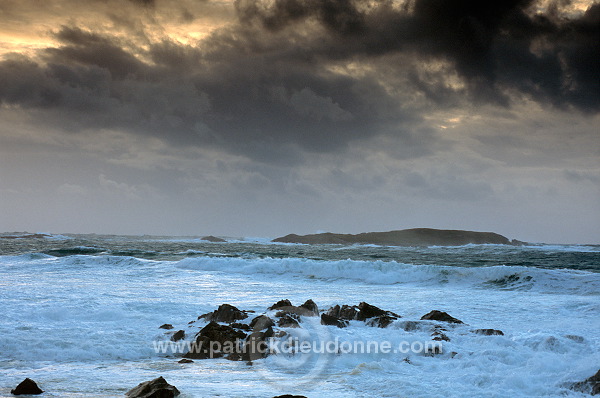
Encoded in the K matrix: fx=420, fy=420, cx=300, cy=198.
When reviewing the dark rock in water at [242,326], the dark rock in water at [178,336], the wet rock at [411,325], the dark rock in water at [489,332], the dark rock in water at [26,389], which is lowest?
the dark rock in water at [178,336]

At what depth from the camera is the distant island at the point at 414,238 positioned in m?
94.6

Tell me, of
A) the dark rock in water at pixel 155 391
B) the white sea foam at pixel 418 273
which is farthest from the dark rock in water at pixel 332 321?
the white sea foam at pixel 418 273

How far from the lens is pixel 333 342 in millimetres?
8492

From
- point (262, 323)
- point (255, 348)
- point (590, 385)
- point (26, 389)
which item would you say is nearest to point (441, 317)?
point (262, 323)

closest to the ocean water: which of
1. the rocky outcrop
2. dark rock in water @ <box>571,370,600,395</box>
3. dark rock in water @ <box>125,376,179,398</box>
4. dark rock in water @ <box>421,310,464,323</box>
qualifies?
dark rock in water @ <box>571,370,600,395</box>

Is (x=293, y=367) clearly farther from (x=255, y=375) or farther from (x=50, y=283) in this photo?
(x=50, y=283)

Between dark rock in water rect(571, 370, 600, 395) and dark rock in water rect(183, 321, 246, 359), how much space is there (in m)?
5.69

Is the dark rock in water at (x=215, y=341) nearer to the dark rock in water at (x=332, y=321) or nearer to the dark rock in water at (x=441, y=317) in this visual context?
the dark rock in water at (x=332, y=321)

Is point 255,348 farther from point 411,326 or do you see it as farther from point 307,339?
point 411,326

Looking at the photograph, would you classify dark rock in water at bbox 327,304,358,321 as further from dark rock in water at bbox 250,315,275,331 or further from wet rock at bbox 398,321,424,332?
dark rock in water at bbox 250,315,275,331

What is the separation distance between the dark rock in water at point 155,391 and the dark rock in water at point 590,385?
17.6ft

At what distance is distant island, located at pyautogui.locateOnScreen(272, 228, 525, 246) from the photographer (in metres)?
94.6

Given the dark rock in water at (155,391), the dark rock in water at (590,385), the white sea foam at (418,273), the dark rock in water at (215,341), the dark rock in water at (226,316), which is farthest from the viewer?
the white sea foam at (418,273)

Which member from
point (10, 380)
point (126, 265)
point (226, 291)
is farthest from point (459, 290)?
point (126, 265)
